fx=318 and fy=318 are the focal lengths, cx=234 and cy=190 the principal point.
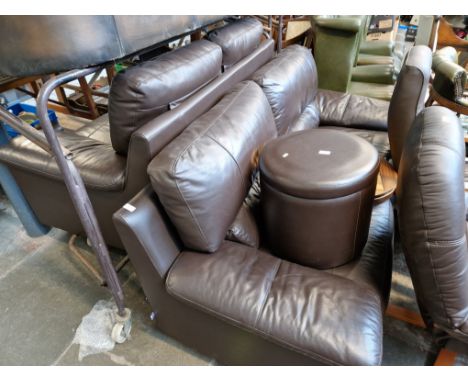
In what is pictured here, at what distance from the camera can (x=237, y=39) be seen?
1748mm

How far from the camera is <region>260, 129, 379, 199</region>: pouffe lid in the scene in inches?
38.6

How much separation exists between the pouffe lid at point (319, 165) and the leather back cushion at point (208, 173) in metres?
0.11

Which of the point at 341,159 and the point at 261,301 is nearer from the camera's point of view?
the point at 261,301

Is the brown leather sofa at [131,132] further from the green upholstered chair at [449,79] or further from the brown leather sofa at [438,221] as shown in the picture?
the green upholstered chair at [449,79]

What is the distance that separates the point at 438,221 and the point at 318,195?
319 millimetres

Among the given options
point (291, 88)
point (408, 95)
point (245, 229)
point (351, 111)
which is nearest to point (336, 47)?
point (351, 111)

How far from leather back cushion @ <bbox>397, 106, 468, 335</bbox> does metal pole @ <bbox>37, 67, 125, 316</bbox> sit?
91cm

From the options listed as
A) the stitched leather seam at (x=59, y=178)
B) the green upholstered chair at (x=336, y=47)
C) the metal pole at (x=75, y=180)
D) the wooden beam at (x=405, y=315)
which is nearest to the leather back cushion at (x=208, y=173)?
the metal pole at (x=75, y=180)

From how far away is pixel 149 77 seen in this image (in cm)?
108

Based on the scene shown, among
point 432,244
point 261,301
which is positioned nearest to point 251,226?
point 261,301

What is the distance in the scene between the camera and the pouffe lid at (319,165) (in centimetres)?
98

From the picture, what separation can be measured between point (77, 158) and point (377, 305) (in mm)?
1254

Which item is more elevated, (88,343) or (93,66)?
(93,66)
